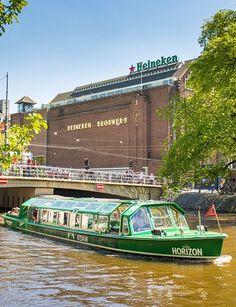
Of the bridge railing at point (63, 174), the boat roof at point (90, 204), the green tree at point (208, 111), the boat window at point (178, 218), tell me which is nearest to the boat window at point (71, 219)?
the boat roof at point (90, 204)

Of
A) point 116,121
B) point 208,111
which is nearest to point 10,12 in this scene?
point 208,111

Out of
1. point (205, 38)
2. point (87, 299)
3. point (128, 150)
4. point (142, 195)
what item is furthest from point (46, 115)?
point (87, 299)

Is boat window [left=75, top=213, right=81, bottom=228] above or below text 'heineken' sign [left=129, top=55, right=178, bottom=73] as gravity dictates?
below

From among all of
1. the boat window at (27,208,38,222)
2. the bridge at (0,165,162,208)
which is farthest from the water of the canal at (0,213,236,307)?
the bridge at (0,165,162,208)

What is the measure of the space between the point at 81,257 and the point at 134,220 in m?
2.66

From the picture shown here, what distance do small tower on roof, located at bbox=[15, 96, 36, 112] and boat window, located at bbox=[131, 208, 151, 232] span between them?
288ft

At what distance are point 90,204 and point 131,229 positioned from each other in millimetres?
4571

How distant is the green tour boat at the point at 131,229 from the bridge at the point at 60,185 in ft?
40.7

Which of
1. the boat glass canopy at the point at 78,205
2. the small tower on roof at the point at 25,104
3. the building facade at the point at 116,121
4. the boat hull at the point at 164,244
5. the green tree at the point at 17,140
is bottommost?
the boat hull at the point at 164,244

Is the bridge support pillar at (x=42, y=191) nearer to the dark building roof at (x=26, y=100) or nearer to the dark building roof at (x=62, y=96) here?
the dark building roof at (x=62, y=96)

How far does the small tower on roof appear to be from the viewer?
10294cm

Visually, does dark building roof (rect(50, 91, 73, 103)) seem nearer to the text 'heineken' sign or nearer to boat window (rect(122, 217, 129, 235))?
the text 'heineken' sign

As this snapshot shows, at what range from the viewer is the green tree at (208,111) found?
28872 mm

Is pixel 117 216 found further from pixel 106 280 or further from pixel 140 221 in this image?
pixel 106 280
